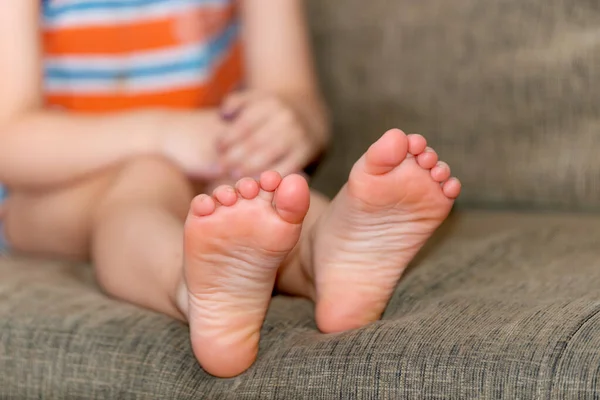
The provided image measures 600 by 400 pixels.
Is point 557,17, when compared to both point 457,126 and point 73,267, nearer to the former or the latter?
point 457,126

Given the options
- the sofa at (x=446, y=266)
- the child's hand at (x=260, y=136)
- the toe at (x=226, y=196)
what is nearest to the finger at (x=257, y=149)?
the child's hand at (x=260, y=136)

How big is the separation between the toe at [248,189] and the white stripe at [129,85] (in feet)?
1.80

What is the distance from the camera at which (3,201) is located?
1.08 m

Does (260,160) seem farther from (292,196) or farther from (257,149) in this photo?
(292,196)

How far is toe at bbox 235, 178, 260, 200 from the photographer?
575 millimetres

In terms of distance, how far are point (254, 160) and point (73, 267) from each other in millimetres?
267

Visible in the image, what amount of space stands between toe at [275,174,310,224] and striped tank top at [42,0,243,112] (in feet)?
1.85

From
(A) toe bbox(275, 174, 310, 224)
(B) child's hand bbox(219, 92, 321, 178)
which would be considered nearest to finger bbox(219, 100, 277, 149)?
(B) child's hand bbox(219, 92, 321, 178)

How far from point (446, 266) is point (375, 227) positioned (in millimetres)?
149

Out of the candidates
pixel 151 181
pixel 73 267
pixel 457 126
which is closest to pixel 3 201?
pixel 73 267

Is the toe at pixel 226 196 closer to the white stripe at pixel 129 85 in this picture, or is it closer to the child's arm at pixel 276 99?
the child's arm at pixel 276 99

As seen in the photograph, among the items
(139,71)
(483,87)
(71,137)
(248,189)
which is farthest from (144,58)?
(248,189)

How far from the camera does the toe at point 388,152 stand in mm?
596

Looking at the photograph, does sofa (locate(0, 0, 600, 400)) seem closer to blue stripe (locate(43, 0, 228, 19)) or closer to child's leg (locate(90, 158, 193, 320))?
child's leg (locate(90, 158, 193, 320))
